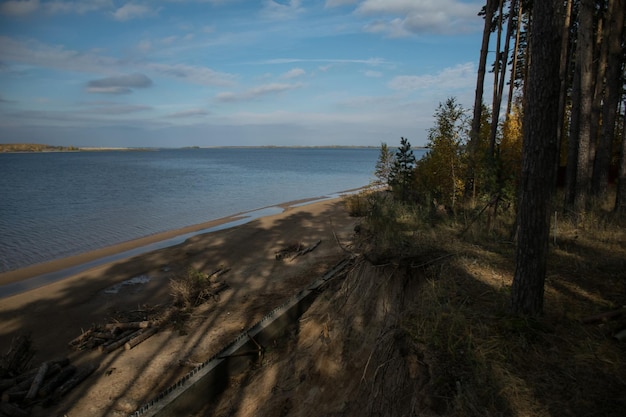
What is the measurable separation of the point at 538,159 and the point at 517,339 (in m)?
2.12

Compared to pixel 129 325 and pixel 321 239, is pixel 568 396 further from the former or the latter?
pixel 321 239

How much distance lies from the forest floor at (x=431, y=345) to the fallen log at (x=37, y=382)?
528mm

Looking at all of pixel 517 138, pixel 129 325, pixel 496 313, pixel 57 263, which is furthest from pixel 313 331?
pixel 517 138

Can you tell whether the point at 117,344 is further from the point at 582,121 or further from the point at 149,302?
the point at 582,121

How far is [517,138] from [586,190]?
8549 mm

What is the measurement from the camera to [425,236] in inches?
327

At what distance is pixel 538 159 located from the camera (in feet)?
14.0

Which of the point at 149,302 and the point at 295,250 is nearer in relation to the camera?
the point at 149,302

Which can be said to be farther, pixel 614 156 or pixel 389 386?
pixel 614 156

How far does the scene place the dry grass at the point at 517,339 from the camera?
3.29m

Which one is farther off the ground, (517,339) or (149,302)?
(517,339)

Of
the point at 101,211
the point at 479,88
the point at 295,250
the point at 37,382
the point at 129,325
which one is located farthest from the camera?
the point at 101,211

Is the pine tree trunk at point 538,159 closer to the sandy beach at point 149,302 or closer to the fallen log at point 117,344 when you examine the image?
the sandy beach at point 149,302

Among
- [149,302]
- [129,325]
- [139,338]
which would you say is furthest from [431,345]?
[149,302]
